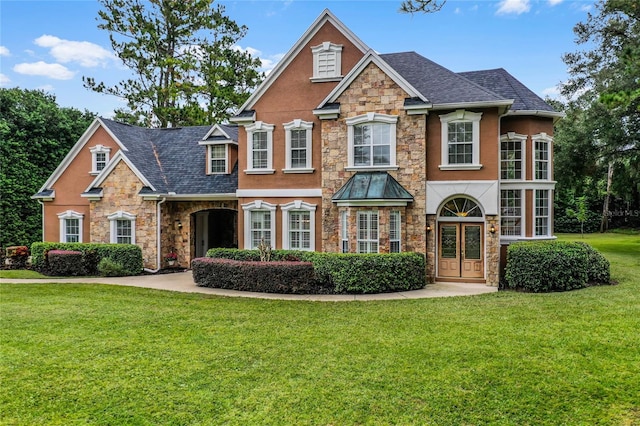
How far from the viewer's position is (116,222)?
1816 centimetres

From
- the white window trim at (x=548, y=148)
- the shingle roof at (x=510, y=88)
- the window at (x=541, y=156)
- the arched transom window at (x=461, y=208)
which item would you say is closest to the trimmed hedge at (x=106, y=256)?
the arched transom window at (x=461, y=208)

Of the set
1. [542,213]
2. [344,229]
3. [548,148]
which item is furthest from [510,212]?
[344,229]

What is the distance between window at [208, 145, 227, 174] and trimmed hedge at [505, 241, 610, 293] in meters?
12.3

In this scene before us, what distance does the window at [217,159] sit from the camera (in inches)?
747

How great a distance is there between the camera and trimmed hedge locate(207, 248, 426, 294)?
13.2 m

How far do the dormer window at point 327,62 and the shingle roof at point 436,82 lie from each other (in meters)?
2.38

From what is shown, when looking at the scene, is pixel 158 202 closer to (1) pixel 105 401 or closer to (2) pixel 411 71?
(2) pixel 411 71

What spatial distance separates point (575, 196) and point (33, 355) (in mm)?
48536

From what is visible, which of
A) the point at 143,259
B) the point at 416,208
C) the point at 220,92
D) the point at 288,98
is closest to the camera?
the point at 416,208

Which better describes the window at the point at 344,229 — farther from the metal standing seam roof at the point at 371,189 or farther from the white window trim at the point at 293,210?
the white window trim at the point at 293,210

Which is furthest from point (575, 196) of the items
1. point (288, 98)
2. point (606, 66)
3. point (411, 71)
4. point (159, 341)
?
point (159, 341)

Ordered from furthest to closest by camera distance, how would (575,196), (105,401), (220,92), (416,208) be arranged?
(575,196) → (220,92) → (416,208) → (105,401)

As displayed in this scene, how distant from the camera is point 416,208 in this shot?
1486 cm

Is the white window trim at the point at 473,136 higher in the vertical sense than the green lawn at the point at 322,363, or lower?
higher
